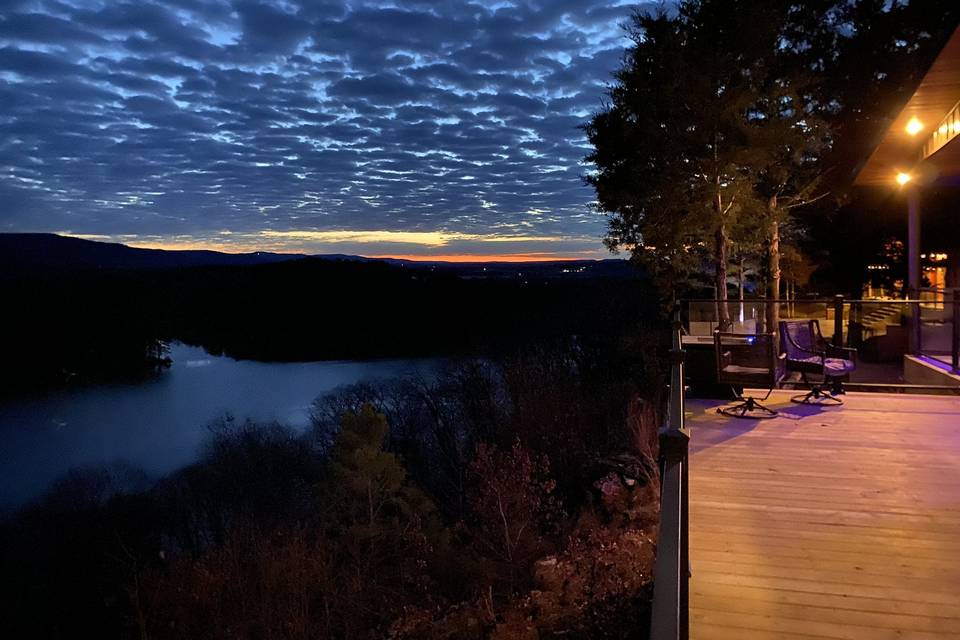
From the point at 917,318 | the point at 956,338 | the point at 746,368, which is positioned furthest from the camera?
the point at 917,318

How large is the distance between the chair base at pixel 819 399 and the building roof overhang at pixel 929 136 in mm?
3693

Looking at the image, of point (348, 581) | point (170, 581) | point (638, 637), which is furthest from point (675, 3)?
point (170, 581)

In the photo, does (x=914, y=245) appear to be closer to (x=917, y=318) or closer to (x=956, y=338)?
(x=917, y=318)

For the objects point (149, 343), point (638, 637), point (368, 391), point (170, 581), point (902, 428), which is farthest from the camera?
→ point (149, 343)

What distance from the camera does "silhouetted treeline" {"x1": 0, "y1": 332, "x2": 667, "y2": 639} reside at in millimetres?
16703

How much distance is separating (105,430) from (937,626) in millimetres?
60251

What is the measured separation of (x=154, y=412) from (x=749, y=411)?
5969cm

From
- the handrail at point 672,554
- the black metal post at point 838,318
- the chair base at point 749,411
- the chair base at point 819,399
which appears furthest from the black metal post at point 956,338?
the handrail at point 672,554

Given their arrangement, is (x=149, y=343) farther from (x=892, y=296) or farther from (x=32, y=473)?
(x=892, y=296)

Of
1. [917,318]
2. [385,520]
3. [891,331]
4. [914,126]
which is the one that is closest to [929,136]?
[914,126]

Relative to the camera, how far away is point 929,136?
33.3 feet

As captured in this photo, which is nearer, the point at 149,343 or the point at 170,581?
the point at 170,581

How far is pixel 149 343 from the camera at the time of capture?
2795 inches

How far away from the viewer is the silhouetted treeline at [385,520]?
16.7 metres
